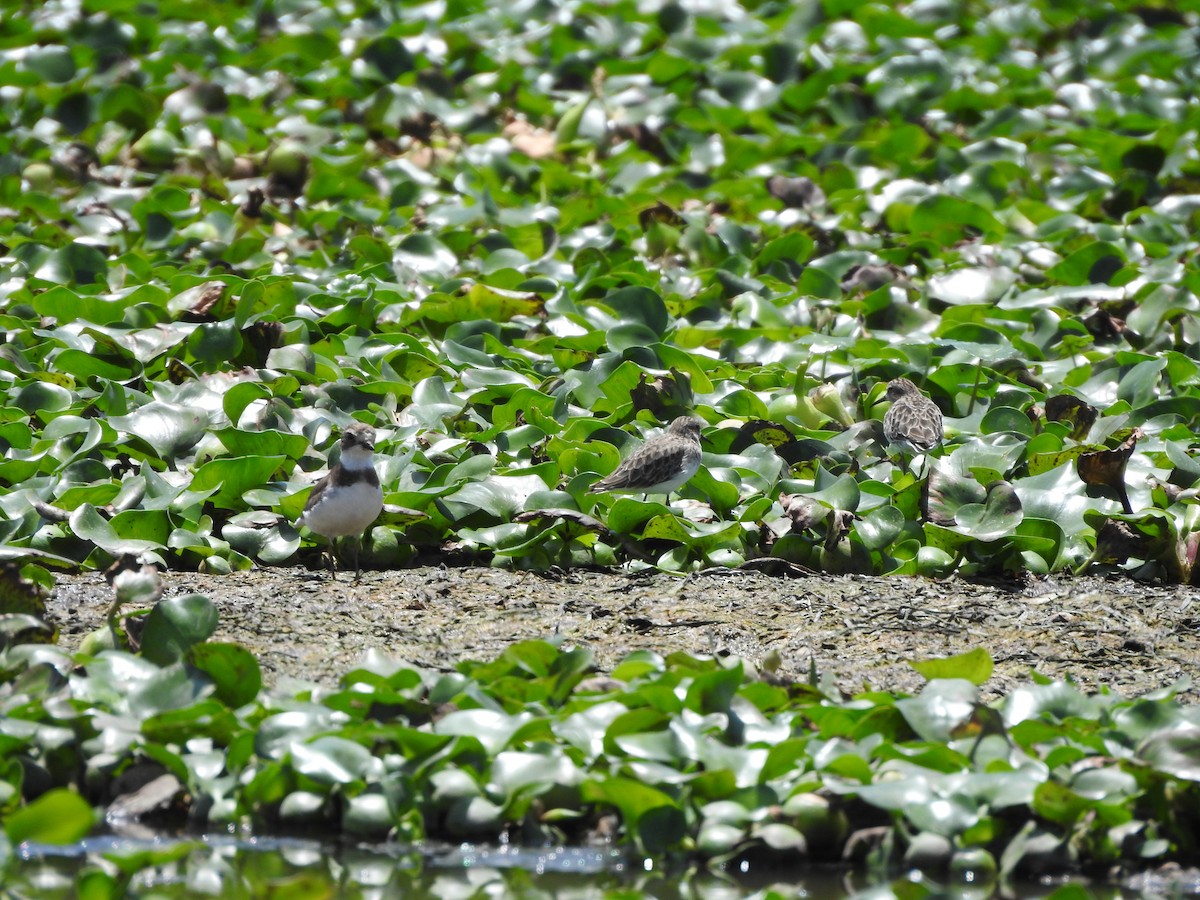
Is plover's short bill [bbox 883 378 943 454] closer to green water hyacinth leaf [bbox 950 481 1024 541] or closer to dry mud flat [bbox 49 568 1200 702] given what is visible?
green water hyacinth leaf [bbox 950 481 1024 541]

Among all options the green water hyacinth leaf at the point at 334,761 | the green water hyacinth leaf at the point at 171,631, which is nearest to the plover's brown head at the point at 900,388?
the green water hyacinth leaf at the point at 171,631

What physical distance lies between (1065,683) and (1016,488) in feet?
6.33

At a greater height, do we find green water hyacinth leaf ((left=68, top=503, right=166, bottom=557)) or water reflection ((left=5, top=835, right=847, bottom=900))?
water reflection ((left=5, top=835, right=847, bottom=900))

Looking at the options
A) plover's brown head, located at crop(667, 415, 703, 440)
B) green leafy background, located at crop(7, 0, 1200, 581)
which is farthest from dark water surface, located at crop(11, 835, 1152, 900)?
plover's brown head, located at crop(667, 415, 703, 440)

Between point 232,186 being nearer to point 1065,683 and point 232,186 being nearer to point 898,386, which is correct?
point 898,386

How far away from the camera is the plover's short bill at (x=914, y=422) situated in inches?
277

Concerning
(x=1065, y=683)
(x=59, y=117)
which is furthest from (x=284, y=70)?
(x=1065, y=683)

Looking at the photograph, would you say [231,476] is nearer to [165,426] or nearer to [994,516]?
[165,426]

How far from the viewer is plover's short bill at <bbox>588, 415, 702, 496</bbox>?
666cm

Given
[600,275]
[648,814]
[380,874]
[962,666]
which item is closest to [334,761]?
[380,874]

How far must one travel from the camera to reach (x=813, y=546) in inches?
259

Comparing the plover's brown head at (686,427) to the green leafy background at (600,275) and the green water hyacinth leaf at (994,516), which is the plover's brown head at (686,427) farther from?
the green water hyacinth leaf at (994,516)

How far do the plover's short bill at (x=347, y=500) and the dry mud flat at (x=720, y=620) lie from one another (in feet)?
0.81

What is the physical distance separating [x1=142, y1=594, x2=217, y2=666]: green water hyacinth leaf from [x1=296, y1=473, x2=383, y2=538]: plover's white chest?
114 cm
